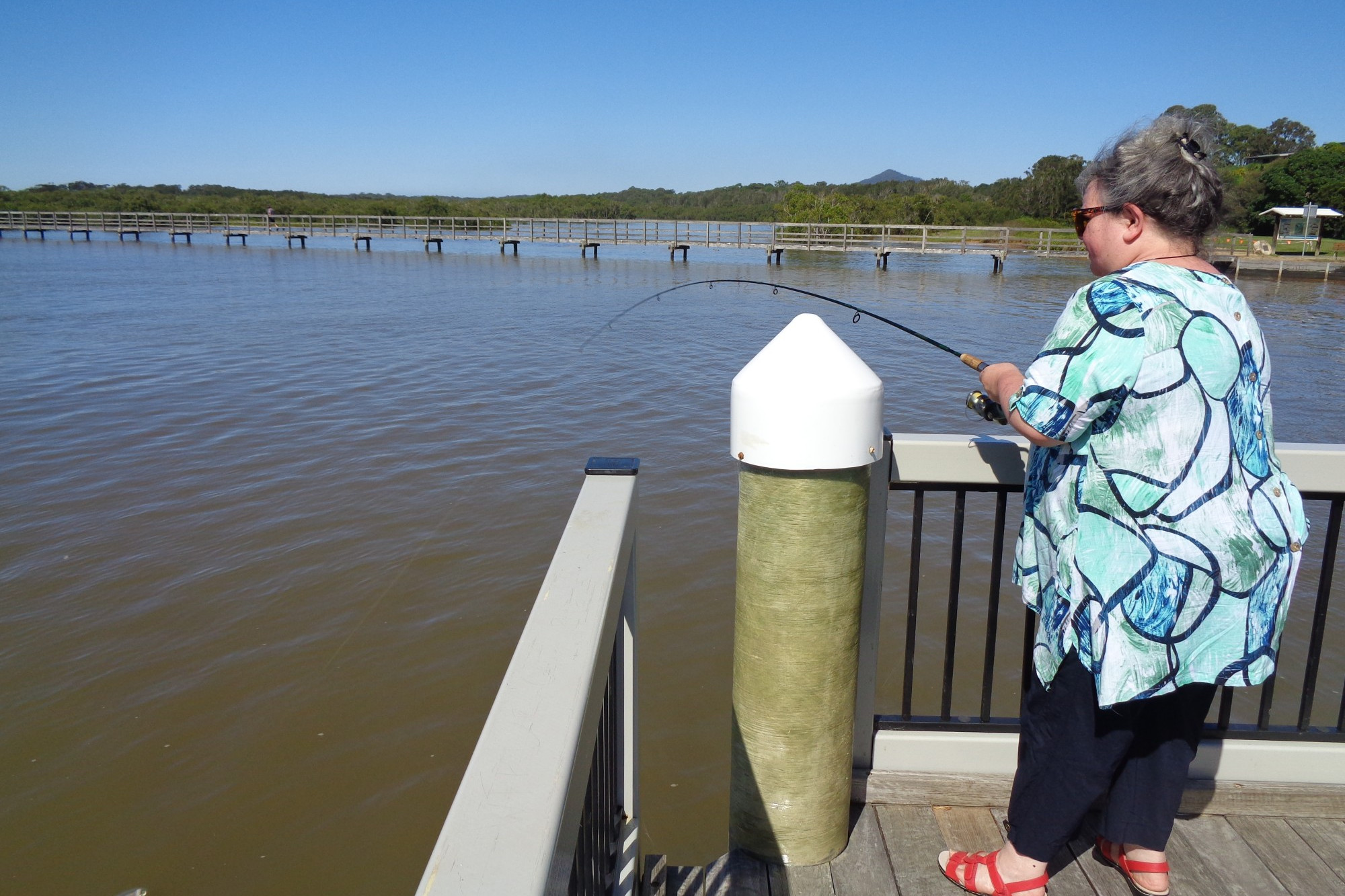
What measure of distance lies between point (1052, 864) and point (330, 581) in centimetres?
451

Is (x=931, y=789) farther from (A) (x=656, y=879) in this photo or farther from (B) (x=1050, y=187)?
(B) (x=1050, y=187)

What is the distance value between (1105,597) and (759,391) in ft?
2.34

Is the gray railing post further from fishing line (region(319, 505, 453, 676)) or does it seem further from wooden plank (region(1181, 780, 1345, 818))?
fishing line (region(319, 505, 453, 676))

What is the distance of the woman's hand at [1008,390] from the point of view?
1551 mm

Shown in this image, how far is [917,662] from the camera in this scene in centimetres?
478

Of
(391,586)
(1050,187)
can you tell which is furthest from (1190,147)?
(1050,187)

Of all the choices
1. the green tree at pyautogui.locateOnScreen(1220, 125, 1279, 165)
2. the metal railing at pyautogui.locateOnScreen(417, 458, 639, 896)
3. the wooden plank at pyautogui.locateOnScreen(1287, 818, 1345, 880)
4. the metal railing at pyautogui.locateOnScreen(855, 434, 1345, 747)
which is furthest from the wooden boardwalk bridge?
the green tree at pyautogui.locateOnScreen(1220, 125, 1279, 165)

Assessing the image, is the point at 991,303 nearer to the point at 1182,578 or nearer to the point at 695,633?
the point at 695,633

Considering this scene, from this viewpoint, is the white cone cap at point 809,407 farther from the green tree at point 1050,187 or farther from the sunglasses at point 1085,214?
the green tree at point 1050,187

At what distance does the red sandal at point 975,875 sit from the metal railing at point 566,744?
72 cm

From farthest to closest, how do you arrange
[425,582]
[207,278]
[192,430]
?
[207,278] → [192,430] → [425,582]

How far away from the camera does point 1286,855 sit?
2.07 meters

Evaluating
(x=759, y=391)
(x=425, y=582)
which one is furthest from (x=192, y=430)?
(x=759, y=391)

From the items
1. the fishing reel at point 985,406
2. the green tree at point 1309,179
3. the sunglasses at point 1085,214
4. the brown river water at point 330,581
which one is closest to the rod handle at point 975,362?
the fishing reel at point 985,406
